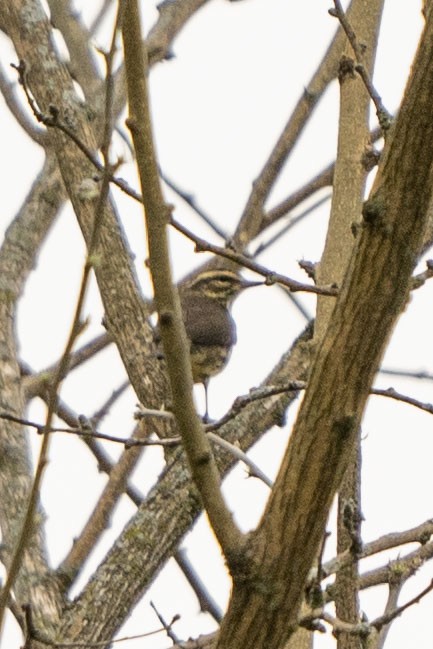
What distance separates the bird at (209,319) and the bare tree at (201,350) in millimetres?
17

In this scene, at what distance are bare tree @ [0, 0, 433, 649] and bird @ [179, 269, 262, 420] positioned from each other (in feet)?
0.06

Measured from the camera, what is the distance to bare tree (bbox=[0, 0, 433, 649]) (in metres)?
2.15

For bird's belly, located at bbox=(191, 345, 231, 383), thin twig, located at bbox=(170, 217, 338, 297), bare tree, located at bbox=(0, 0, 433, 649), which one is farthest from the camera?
bird's belly, located at bbox=(191, 345, 231, 383)

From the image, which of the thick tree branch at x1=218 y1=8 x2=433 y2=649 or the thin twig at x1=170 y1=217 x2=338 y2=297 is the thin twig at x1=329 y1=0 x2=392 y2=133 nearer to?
the thin twig at x1=170 y1=217 x2=338 y2=297

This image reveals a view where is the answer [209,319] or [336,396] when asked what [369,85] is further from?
[209,319]

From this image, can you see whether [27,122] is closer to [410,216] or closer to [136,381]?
[136,381]

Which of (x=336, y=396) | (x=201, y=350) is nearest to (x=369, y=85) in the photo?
(x=336, y=396)

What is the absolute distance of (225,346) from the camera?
21.3 feet

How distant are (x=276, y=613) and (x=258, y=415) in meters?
2.35

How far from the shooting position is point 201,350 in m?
6.40

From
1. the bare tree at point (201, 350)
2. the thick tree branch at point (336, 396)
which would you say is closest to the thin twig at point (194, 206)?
the bare tree at point (201, 350)

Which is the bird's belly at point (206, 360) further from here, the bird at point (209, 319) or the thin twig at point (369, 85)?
the thin twig at point (369, 85)

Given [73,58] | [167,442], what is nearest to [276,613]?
[167,442]

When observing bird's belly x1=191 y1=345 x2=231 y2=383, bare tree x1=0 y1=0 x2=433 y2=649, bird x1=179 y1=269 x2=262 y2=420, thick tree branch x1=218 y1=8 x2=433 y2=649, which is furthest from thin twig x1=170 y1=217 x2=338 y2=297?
bird's belly x1=191 y1=345 x2=231 y2=383
